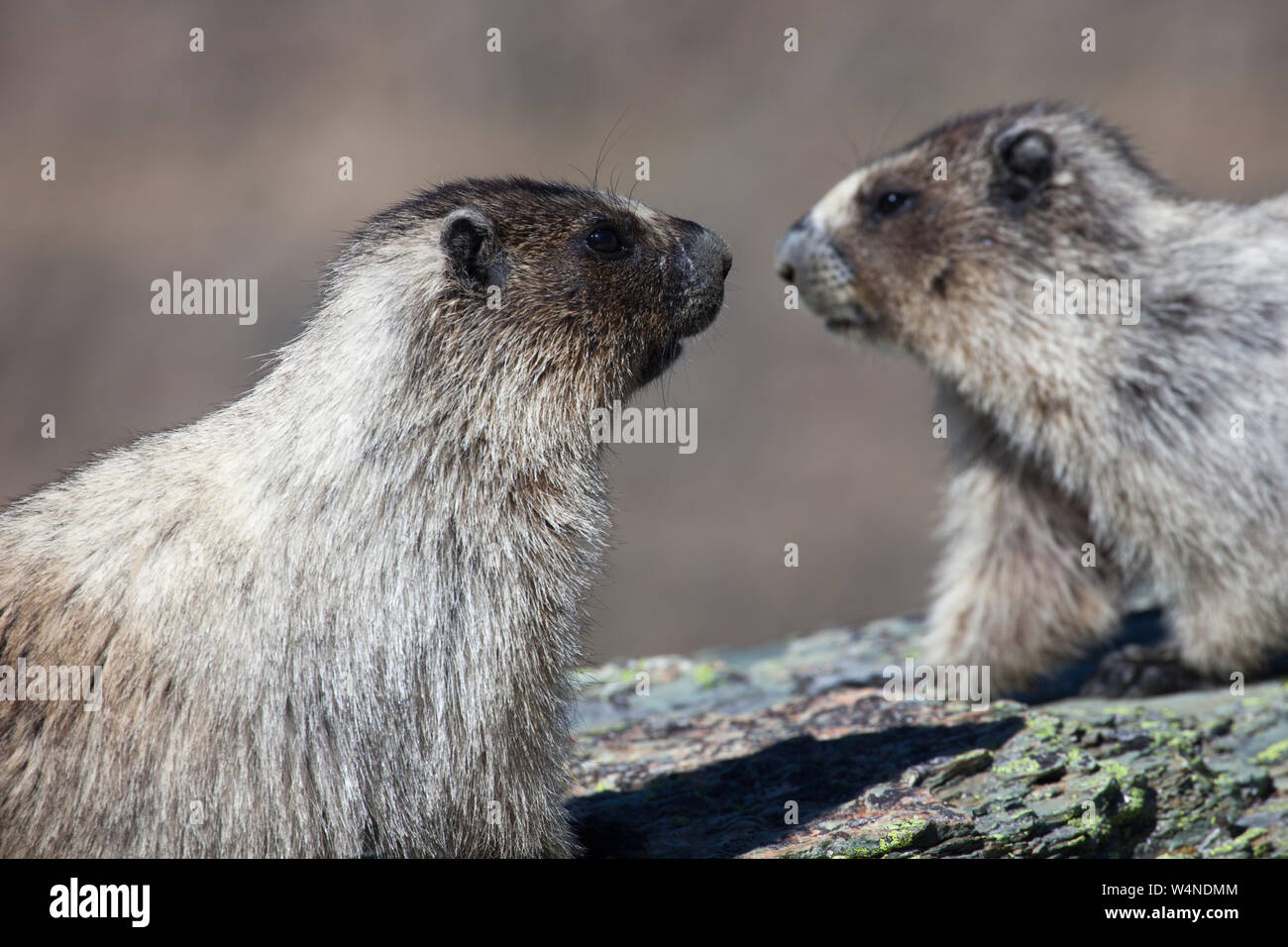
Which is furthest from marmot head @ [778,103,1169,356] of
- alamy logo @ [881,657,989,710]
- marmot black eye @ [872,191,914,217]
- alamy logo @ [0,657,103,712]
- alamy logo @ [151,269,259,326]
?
alamy logo @ [151,269,259,326]

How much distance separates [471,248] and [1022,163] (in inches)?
160

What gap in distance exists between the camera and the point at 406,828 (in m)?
4.71

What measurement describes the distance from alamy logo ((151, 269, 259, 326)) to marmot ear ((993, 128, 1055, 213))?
12153mm

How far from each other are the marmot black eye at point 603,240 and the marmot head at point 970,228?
2.93 meters

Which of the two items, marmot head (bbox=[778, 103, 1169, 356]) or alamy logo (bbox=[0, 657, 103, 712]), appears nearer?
alamy logo (bbox=[0, 657, 103, 712])

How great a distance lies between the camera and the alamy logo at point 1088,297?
7.44m

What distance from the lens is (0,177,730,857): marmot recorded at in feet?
14.8

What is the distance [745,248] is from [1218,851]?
13979 millimetres

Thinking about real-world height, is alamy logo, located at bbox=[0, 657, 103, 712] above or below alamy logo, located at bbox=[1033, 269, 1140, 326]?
below

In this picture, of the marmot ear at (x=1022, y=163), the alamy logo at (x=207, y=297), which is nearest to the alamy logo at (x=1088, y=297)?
the marmot ear at (x=1022, y=163)

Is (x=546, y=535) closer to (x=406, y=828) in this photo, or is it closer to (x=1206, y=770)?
(x=406, y=828)

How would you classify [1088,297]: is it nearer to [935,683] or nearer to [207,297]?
[935,683]
